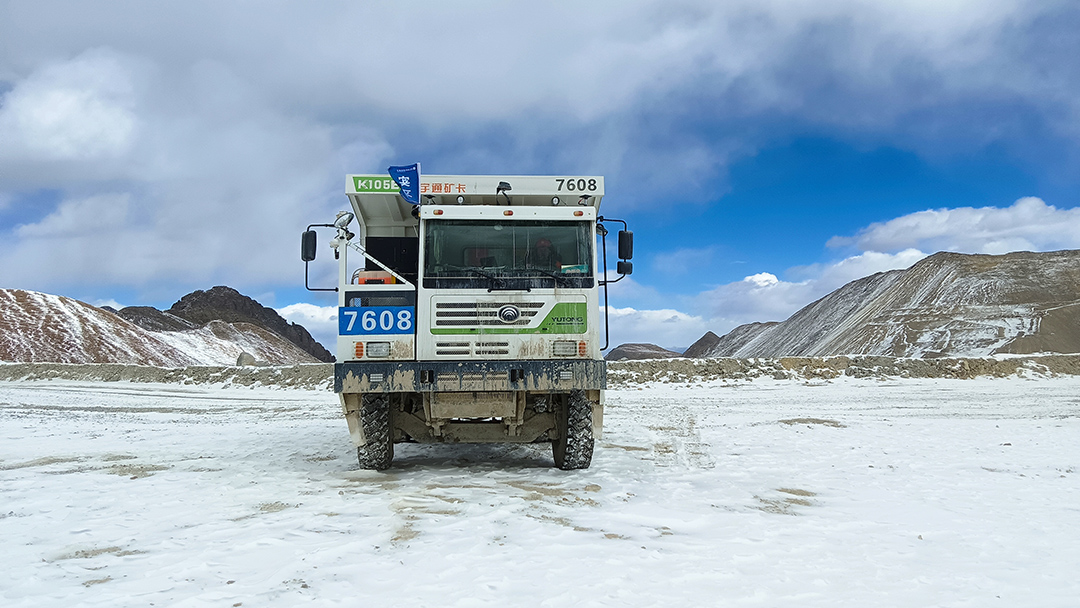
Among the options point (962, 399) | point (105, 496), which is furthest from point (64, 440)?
point (962, 399)

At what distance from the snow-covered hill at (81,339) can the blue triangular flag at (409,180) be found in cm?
6989

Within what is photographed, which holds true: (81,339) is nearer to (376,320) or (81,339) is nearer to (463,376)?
(376,320)

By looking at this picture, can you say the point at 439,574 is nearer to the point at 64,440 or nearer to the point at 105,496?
the point at 105,496

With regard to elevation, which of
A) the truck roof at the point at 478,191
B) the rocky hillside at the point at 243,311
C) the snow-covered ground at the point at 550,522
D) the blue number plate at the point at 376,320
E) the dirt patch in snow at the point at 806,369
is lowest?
the snow-covered ground at the point at 550,522

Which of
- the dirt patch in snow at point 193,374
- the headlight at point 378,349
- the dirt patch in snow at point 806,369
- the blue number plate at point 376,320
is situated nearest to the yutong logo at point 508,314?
the blue number plate at point 376,320

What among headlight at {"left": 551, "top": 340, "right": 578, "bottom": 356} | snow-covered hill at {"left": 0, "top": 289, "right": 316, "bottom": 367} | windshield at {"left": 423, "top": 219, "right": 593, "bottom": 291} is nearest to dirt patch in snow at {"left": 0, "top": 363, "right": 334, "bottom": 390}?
windshield at {"left": 423, "top": 219, "right": 593, "bottom": 291}

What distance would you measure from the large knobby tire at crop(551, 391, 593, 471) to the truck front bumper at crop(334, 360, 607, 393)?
0.52 metres

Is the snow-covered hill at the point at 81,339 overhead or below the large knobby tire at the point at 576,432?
overhead

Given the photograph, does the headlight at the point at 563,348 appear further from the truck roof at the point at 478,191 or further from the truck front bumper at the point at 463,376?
the truck roof at the point at 478,191

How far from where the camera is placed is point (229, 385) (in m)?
32.9

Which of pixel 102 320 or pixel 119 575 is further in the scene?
pixel 102 320

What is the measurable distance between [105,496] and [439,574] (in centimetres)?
430

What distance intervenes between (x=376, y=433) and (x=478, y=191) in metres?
3.26

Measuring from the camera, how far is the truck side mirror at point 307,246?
7922 millimetres
